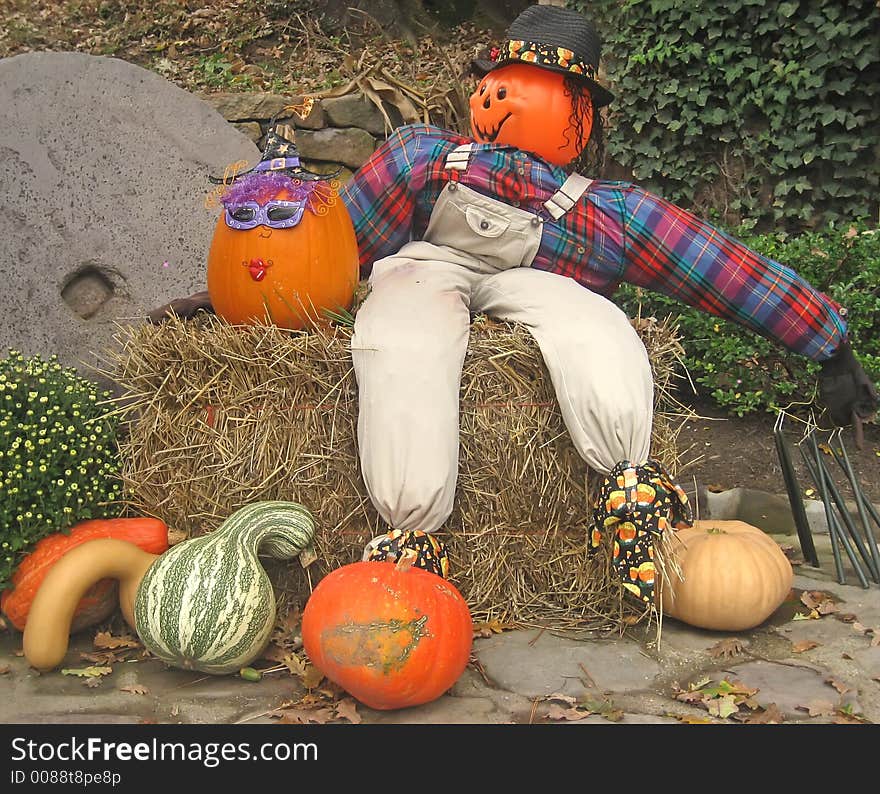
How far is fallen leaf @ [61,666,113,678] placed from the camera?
7.77 feet

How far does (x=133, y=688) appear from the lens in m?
2.28

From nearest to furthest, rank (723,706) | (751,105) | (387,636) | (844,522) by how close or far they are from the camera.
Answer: (387,636)
(723,706)
(844,522)
(751,105)

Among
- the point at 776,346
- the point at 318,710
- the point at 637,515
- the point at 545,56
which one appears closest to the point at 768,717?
the point at 637,515

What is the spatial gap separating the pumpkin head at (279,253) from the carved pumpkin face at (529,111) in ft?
1.72

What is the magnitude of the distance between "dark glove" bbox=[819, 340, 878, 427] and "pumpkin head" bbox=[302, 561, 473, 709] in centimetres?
142

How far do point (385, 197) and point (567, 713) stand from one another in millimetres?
1582

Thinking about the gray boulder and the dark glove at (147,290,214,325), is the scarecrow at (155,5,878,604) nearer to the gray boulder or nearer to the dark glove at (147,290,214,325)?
the dark glove at (147,290,214,325)

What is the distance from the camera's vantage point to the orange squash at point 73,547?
2.54m

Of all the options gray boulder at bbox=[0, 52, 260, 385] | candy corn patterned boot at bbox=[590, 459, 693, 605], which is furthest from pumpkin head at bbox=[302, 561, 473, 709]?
gray boulder at bbox=[0, 52, 260, 385]

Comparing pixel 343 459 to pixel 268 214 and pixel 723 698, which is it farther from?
pixel 723 698

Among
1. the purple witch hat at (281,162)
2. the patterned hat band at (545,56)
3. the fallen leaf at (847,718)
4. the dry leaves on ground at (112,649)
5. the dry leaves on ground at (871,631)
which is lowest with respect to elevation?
the dry leaves on ground at (871,631)

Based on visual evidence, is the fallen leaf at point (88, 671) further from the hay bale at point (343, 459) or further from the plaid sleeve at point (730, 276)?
the plaid sleeve at point (730, 276)

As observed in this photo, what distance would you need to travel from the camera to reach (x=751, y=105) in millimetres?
4734

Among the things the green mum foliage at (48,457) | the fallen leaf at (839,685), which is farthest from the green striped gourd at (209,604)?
the fallen leaf at (839,685)
